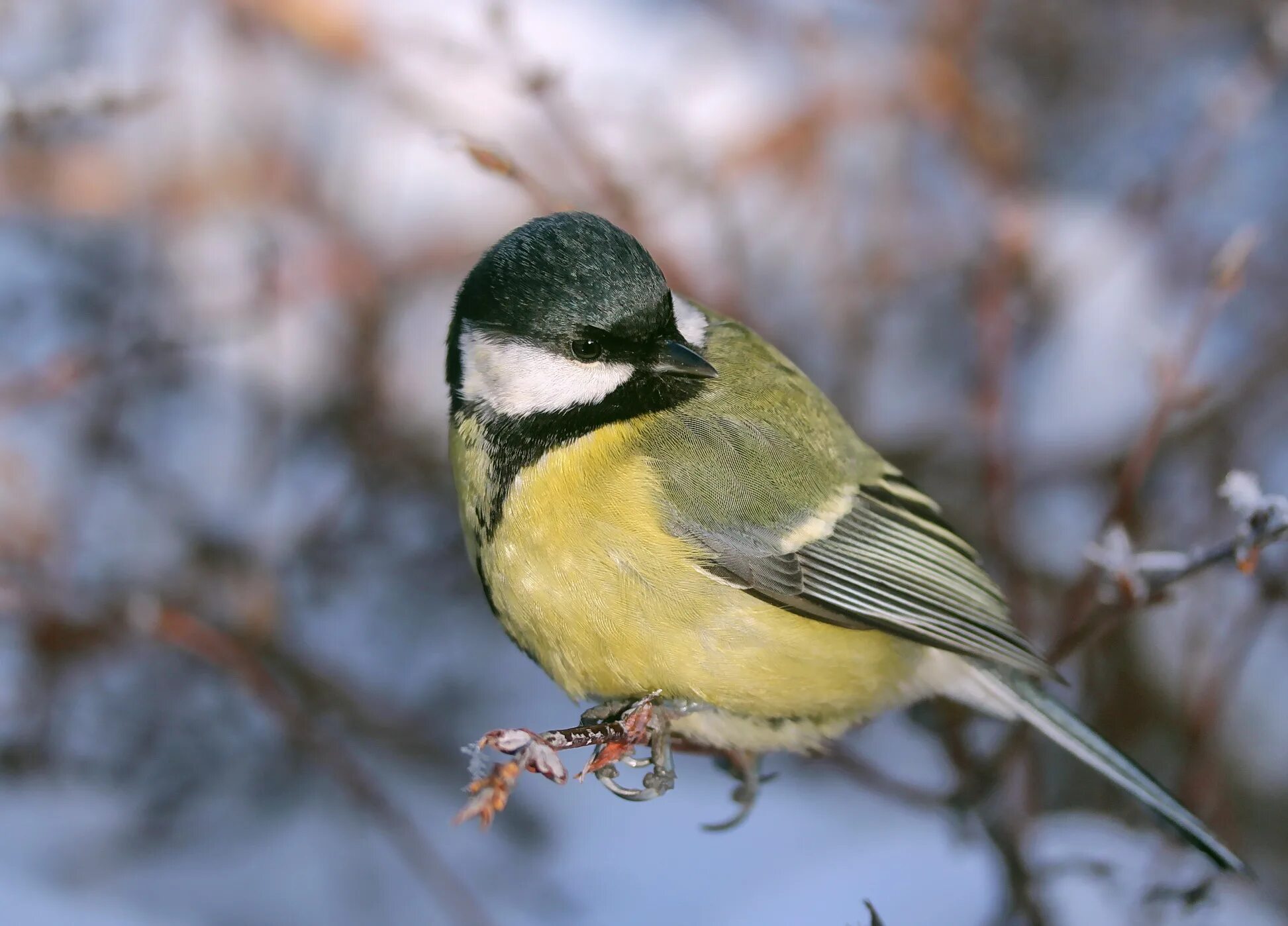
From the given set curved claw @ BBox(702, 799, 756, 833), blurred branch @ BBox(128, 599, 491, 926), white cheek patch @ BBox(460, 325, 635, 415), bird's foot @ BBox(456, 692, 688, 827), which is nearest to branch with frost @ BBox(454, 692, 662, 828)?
bird's foot @ BBox(456, 692, 688, 827)

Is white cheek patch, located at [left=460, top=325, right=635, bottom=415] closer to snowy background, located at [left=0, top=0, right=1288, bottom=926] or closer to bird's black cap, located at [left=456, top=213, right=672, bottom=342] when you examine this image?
bird's black cap, located at [left=456, top=213, right=672, bottom=342]

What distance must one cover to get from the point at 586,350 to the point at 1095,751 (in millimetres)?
1144

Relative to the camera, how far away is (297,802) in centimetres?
302

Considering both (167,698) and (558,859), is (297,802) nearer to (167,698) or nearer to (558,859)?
(167,698)

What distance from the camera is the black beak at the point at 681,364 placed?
1.81 metres

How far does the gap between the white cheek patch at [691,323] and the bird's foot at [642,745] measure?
622mm

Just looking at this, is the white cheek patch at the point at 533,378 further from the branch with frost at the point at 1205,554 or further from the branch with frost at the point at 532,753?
the branch with frost at the point at 1205,554

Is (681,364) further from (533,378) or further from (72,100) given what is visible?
(72,100)

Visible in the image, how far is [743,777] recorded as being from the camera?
7.56 feet

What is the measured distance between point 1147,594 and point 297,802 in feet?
7.13

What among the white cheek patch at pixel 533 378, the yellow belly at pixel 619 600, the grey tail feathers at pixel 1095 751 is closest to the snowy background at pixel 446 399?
the grey tail feathers at pixel 1095 751

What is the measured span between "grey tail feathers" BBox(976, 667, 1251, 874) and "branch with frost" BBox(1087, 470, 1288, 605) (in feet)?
A: 0.82

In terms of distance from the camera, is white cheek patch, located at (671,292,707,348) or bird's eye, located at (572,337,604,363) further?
white cheek patch, located at (671,292,707,348)

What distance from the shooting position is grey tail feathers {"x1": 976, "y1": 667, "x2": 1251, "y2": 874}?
1992 mm
